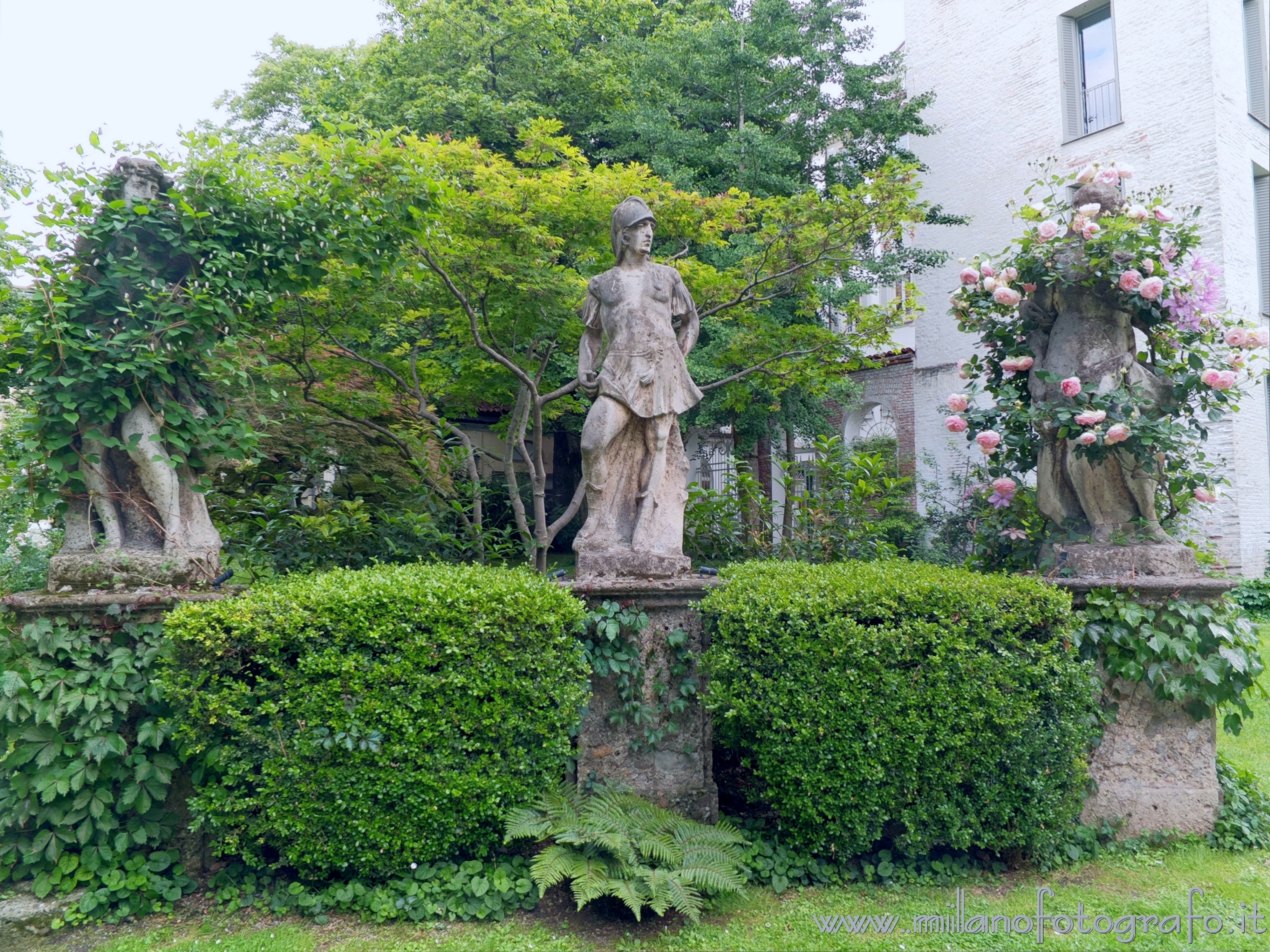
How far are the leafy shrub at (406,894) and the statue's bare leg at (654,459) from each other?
1.89 m

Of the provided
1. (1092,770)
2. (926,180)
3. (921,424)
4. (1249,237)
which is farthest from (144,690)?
(926,180)

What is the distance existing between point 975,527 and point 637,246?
304 centimetres

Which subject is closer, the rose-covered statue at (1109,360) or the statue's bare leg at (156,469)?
the statue's bare leg at (156,469)

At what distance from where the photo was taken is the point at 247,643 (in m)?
3.27

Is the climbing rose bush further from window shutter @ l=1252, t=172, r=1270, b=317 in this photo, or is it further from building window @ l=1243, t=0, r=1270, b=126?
building window @ l=1243, t=0, r=1270, b=126

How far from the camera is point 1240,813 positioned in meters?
4.16

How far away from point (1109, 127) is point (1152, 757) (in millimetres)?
11621

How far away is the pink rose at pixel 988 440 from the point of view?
14.7 ft

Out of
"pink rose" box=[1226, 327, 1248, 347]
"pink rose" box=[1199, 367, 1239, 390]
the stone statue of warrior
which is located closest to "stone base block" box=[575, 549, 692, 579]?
the stone statue of warrior

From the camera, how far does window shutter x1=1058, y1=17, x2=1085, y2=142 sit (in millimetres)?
13031

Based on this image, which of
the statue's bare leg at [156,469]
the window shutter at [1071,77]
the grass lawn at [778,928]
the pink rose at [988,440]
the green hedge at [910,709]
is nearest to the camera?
the grass lawn at [778,928]

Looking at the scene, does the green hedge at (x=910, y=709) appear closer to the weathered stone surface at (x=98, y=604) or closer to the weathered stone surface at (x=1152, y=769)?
the weathered stone surface at (x=1152, y=769)

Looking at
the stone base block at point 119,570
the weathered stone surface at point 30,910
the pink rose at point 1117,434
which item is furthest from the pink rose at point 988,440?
the weathered stone surface at point 30,910

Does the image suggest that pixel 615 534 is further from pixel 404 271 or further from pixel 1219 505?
pixel 1219 505
